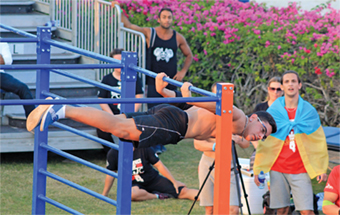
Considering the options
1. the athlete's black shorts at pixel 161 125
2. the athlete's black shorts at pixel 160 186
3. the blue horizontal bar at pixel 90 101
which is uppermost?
the blue horizontal bar at pixel 90 101

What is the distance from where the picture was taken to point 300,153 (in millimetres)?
4809

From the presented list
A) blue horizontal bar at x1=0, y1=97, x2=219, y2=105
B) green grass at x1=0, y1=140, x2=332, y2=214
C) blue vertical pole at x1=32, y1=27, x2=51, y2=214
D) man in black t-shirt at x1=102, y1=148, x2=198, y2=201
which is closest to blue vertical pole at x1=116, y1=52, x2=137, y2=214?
blue vertical pole at x1=32, y1=27, x2=51, y2=214

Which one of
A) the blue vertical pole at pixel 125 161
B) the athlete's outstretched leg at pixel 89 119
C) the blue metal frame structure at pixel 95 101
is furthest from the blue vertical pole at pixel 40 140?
the athlete's outstretched leg at pixel 89 119

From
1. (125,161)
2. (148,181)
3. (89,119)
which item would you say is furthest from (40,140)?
(148,181)

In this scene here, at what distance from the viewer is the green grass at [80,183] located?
5.27m

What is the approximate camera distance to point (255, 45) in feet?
28.1

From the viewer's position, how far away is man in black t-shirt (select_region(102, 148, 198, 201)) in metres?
5.57

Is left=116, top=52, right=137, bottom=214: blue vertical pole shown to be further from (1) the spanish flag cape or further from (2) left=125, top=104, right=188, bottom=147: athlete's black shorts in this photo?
(1) the spanish flag cape

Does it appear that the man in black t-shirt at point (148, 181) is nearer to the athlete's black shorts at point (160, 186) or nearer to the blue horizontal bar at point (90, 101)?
the athlete's black shorts at point (160, 186)

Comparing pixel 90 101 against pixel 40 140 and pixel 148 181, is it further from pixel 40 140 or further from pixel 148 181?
pixel 148 181

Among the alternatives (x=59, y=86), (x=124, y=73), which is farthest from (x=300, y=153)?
(x=59, y=86)

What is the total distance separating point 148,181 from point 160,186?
0.50 ft

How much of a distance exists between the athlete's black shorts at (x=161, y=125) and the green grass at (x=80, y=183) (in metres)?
2.05

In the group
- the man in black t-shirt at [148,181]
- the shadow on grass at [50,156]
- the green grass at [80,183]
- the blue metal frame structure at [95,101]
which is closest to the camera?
the blue metal frame structure at [95,101]
